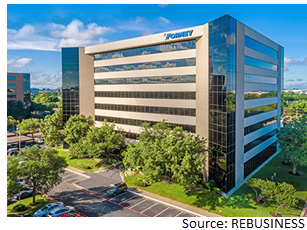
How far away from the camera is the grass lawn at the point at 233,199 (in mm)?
25219

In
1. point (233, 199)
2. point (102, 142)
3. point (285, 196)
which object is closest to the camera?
point (285, 196)

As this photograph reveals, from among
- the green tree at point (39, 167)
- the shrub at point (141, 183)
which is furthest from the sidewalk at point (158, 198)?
the green tree at point (39, 167)

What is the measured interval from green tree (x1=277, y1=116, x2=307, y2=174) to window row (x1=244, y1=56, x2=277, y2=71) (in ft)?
38.1

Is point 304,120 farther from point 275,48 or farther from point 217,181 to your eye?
point 217,181

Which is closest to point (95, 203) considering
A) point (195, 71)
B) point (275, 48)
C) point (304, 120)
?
point (195, 71)

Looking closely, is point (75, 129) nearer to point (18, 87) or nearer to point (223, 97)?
point (223, 97)

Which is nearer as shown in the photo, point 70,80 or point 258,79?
point 258,79

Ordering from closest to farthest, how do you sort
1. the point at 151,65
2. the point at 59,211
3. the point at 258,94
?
the point at 59,211 → the point at 258,94 → the point at 151,65

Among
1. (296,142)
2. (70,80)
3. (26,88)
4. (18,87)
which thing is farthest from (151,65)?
(26,88)

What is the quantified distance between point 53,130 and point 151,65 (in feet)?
84.1

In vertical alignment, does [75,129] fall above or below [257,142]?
above

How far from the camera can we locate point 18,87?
83.2m

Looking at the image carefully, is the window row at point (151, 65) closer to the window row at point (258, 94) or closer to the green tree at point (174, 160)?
the window row at point (258, 94)

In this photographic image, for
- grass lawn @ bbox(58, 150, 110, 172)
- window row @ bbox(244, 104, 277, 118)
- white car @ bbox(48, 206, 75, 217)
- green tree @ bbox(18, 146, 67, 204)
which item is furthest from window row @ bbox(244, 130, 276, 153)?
green tree @ bbox(18, 146, 67, 204)
